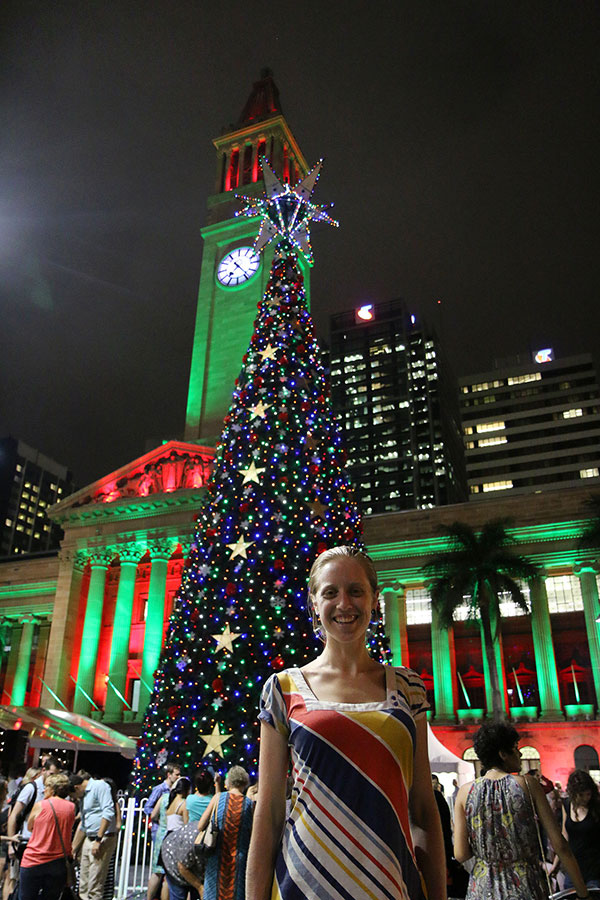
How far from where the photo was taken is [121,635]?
40875 mm

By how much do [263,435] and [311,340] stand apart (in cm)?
268

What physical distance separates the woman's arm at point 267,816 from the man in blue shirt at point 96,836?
324 inches

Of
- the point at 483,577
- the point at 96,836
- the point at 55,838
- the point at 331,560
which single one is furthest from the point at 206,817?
the point at 483,577

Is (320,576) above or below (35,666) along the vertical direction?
below

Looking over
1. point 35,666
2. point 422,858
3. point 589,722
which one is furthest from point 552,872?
point 35,666

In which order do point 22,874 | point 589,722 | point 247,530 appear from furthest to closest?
point 589,722 → point 247,530 → point 22,874

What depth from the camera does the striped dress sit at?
2238mm

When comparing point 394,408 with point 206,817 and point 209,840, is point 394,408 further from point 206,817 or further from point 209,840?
point 209,840

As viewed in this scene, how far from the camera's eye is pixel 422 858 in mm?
2510

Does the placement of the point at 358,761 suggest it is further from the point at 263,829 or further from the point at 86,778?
the point at 86,778

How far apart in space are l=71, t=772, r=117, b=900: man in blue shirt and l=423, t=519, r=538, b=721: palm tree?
81.5ft

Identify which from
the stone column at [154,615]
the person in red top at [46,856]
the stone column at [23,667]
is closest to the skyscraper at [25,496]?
the stone column at [23,667]

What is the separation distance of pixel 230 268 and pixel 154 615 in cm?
2877

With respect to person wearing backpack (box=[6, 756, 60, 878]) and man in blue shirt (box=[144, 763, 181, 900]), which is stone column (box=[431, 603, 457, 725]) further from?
person wearing backpack (box=[6, 756, 60, 878])
